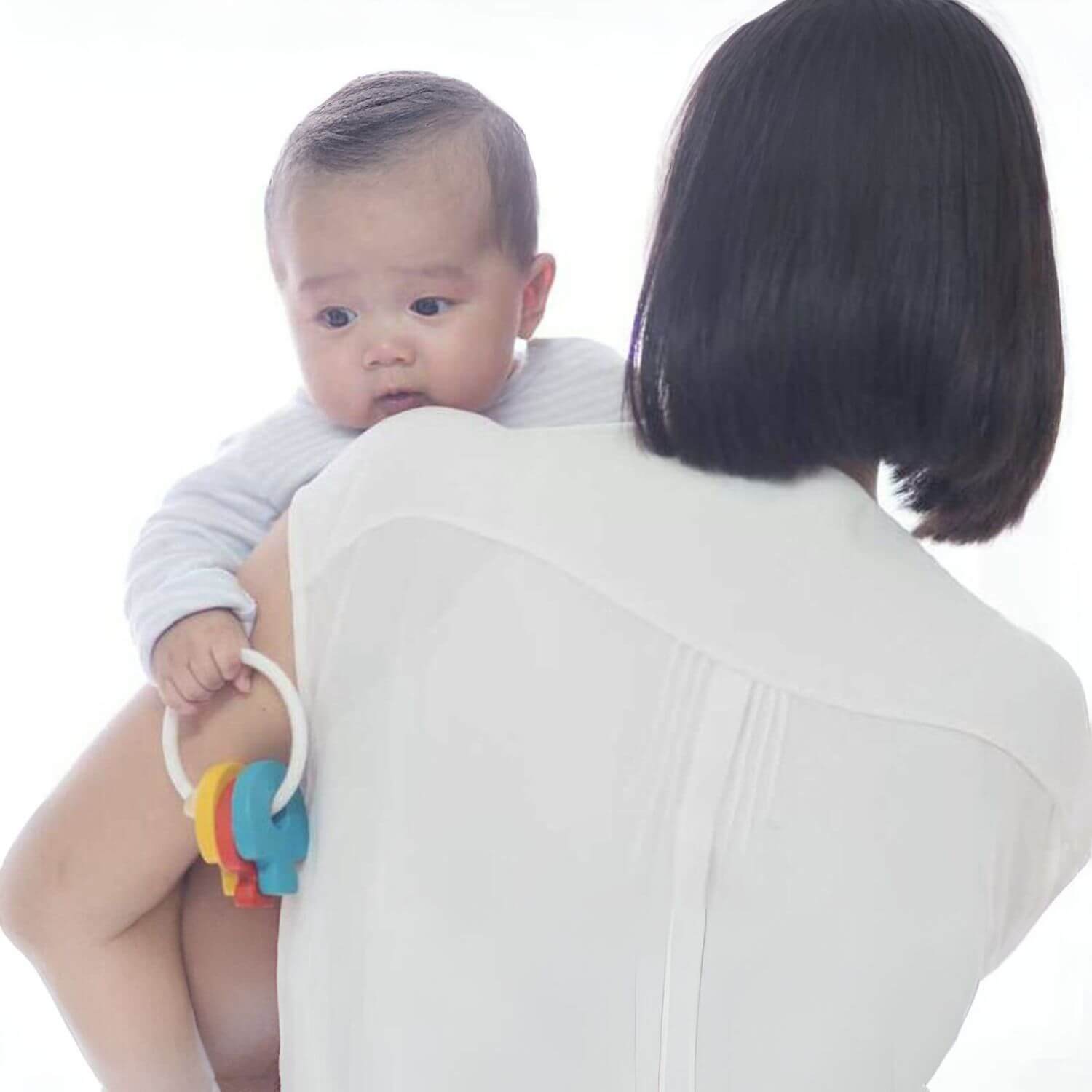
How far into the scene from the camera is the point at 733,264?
2.67 ft

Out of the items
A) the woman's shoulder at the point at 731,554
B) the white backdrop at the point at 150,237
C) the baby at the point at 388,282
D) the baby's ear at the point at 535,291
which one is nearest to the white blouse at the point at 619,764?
the woman's shoulder at the point at 731,554

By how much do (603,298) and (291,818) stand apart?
1482mm

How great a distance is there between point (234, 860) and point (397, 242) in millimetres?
419

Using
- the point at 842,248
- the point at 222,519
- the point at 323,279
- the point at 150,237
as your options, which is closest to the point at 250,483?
the point at 222,519

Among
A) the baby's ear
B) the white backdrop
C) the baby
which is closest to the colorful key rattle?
the baby

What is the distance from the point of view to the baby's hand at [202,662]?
0.82 meters

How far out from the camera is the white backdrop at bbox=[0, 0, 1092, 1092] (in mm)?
2199

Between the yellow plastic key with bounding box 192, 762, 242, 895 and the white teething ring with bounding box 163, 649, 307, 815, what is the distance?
0.01 meters

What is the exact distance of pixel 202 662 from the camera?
82 centimetres

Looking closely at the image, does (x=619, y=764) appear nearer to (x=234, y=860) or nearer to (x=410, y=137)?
(x=234, y=860)

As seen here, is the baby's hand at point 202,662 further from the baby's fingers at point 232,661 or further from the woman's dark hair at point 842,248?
the woman's dark hair at point 842,248

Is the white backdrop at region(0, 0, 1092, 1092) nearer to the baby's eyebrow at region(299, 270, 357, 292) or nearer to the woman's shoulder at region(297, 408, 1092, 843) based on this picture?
the baby's eyebrow at region(299, 270, 357, 292)

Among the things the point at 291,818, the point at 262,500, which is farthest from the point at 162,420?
the point at 291,818

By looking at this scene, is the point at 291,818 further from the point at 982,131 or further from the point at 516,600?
the point at 982,131
